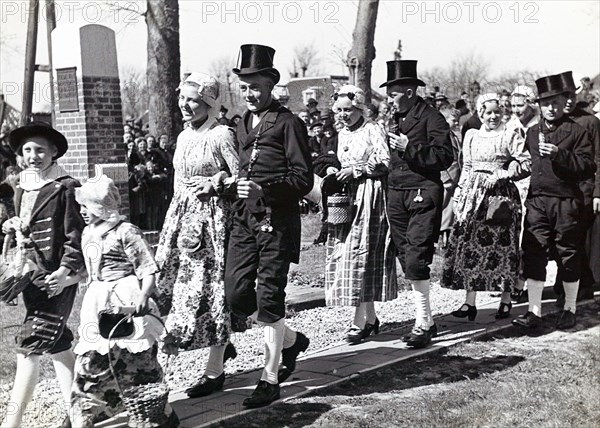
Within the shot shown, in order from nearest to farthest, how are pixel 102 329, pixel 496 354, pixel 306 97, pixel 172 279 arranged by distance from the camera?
pixel 102 329 < pixel 172 279 < pixel 496 354 < pixel 306 97

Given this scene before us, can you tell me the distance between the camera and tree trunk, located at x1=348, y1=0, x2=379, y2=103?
1461 centimetres

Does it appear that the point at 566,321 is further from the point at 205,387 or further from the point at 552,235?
the point at 205,387

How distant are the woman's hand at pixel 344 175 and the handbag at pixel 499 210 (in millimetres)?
1748

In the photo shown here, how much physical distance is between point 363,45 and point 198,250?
969 centimetres

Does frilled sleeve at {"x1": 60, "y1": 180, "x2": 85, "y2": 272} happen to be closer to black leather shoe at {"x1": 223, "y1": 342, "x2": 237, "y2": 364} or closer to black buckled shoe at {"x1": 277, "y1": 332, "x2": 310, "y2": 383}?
black leather shoe at {"x1": 223, "y1": 342, "x2": 237, "y2": 364}

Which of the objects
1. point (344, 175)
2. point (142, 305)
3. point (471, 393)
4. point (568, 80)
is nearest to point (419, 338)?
point (471, 393)

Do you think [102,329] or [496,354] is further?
[496,354]

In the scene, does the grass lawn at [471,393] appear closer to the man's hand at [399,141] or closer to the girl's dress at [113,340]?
the girl's dress at [113,340]

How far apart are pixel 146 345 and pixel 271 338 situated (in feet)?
3.84

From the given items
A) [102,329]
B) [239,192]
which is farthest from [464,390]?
[102,329]

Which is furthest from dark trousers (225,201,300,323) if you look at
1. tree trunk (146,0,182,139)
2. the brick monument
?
tree trunk (146,0,182,139)

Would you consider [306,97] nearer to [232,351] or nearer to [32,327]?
[232,351]

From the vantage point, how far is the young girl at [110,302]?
4.74m

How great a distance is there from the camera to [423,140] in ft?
24.2
